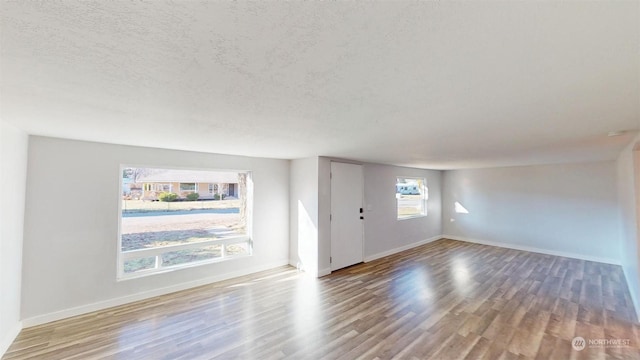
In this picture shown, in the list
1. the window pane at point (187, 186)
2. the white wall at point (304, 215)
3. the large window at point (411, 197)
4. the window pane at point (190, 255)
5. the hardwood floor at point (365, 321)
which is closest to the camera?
the hardwood floor at point (365, 321)

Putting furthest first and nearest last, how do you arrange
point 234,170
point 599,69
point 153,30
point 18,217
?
1. point 234,170
2. point 18,217
3. point 599,69
4. point 153,30

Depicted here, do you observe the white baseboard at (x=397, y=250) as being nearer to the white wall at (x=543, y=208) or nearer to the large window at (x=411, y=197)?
the large window at (x=411, y=197)

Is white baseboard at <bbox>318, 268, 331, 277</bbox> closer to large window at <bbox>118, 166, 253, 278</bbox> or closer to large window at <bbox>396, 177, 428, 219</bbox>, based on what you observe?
large window at <bbox>118, 166, 253, 278</bbox>

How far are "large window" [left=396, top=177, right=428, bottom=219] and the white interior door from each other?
1562 mm

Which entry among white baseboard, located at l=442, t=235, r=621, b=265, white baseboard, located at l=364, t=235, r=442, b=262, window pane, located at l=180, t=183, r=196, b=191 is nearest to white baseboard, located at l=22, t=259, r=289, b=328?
window pane, located at l=180, t=183, r=196, b=191

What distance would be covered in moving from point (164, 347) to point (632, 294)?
19.6 ft

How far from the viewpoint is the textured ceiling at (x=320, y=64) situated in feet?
2.90

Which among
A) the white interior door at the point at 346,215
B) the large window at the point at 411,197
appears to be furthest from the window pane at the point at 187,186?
the large window at the point at 411,197

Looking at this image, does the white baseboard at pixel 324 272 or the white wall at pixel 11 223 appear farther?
A: the white baseboard at pixel 324 272

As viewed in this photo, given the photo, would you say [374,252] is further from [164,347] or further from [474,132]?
[164,347]

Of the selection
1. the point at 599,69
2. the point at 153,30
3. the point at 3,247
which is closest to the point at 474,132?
the point at 599,69

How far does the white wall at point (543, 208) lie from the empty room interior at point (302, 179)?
42mm

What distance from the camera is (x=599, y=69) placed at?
130 centimetres

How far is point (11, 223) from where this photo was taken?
2.54 m
